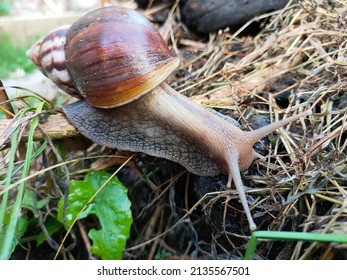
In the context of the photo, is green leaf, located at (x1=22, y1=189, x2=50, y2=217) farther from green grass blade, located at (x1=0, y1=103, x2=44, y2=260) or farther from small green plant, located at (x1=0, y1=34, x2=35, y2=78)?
small green plant, located at (x1=0, y1=34, x2=35, y2=78)

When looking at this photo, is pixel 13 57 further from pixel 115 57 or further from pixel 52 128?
pixel 115 57

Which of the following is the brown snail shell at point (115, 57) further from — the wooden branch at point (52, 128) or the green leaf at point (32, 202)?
the green leaf at point (32, 202)

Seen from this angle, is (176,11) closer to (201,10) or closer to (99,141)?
(201,10)

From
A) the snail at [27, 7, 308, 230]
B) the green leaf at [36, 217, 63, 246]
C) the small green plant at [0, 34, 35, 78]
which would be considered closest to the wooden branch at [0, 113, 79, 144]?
the snail at [27, 7, 308, 230]

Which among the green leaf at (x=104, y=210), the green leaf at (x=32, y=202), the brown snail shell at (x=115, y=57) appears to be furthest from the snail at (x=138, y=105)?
the green leaf at (x=32, y=202)

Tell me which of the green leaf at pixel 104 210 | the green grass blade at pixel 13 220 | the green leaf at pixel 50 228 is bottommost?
the green leaf at pixel 50 228

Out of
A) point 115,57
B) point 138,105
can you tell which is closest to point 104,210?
point 138,105
